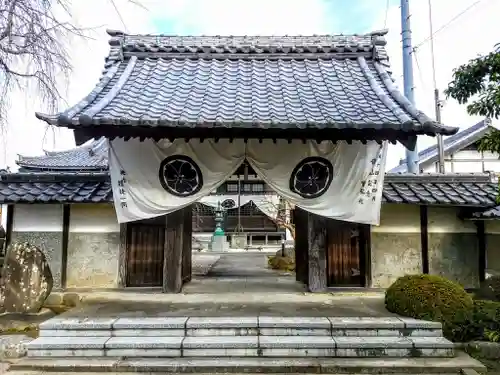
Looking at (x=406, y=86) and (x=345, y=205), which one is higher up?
(x=406, y=86)

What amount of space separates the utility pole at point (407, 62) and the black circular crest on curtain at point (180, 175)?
8959 millimetres

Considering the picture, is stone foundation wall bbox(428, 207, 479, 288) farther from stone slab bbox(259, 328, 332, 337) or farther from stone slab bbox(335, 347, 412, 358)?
stone slab bbox(259, 328, 332, 337)

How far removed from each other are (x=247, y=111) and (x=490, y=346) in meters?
5.56

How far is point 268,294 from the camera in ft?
29.3

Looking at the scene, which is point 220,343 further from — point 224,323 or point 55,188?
point 55,188

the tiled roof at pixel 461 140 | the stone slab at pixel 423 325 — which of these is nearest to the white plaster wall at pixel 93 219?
the stone slab at pixel 423 325

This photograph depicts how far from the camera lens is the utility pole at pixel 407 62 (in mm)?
14449

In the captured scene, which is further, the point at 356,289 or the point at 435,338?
the point at 356,289

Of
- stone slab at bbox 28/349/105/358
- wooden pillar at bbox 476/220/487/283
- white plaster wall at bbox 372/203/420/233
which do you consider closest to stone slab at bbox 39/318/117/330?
stone slab at bbox 28/349/105/358

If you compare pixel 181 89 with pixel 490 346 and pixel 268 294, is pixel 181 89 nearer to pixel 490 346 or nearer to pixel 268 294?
Answer: pixel 268 294

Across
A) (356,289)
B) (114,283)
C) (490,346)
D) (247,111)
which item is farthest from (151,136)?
(490,346)

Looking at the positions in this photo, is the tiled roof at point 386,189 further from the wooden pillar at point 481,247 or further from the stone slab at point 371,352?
the stone slab at point 371,352

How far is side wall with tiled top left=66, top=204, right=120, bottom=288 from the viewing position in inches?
368

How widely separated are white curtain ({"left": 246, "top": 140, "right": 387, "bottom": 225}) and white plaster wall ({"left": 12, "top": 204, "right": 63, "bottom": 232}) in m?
4.76
